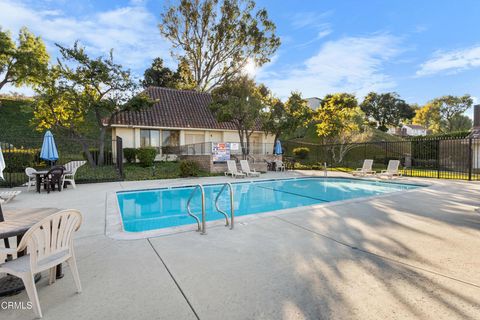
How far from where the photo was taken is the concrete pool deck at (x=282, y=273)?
2330 mm

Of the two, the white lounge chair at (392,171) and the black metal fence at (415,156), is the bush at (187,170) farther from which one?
the black metal fence at (415,156)

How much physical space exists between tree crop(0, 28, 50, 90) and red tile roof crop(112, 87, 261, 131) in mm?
7305

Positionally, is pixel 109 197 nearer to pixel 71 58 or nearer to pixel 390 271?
pixel 390 271

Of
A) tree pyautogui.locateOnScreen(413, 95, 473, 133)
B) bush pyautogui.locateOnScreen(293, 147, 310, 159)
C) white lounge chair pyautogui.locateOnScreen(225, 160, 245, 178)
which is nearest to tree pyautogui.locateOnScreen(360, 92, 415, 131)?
tree pyautogui.locateOnScreen(413, 95, 473, 133)

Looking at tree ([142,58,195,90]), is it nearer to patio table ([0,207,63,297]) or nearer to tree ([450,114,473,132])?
patio table ([0,207,63,297])

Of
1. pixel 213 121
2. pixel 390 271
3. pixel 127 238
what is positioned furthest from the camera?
pixel 213 121

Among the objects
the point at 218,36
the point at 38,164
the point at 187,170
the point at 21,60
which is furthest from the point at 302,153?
the point at 21,60

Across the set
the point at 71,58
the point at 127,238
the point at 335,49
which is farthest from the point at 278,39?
the point at 127,238

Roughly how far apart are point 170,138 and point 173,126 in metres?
1.22

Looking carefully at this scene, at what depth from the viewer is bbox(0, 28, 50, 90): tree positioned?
725 inches

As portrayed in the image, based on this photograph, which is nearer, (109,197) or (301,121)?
(109,197)

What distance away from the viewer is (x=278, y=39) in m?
27.7

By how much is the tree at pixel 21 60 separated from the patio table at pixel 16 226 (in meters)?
20.0

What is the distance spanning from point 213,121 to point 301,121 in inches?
307
